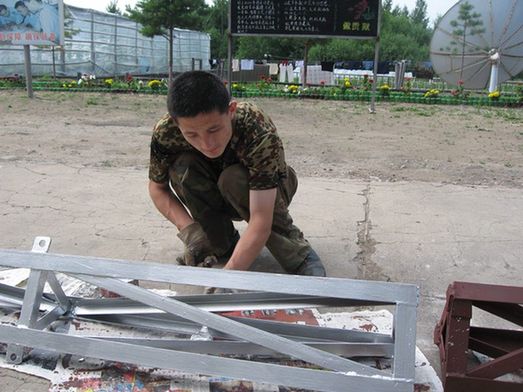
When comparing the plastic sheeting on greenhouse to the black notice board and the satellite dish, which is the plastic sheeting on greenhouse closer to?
the satellite dish

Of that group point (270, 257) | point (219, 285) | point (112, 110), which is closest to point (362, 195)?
point (270, 257)

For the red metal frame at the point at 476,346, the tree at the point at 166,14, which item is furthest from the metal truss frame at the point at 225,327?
the tree at the point at 166,14

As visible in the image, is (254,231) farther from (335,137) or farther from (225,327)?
(335,137)

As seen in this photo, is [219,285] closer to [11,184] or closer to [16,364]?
[16,364]

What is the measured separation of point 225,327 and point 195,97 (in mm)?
717

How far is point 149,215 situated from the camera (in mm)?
3109

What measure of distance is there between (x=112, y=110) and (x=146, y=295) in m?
8.02

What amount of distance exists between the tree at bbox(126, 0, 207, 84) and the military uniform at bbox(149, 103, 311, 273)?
17.6 m

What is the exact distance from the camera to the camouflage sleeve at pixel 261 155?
1.95 metres

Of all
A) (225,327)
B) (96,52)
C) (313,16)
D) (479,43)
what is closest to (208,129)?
(225,327)

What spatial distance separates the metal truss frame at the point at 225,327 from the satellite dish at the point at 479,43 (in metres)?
13.9

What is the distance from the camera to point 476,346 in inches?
63.5

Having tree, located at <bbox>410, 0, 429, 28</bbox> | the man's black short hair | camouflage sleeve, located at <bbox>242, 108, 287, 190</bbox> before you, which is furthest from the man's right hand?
tree, located at <bbox>410, 0, 429, 28</bbox>

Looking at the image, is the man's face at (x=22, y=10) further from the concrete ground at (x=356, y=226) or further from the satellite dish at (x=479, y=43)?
the satellite dish at (x=479, y=43)
